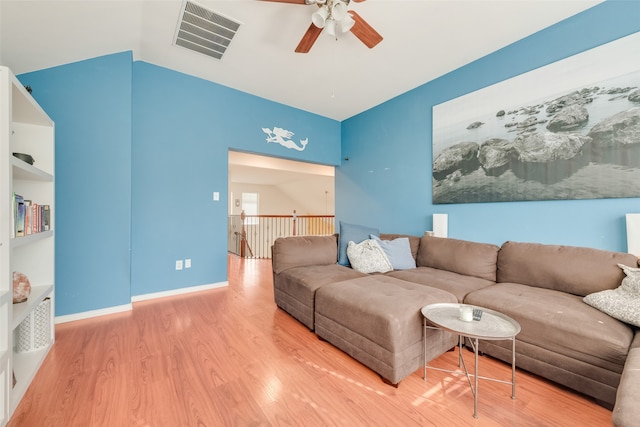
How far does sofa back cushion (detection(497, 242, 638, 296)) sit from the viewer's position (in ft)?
Result: 5.73

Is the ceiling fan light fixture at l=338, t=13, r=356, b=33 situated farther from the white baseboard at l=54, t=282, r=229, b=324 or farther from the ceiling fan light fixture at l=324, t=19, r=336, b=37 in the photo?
the white baseboard at l=54, t=282, r=229, b=324

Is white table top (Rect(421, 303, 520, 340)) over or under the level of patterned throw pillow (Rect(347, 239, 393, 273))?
under

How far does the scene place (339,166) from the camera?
4.77 metres

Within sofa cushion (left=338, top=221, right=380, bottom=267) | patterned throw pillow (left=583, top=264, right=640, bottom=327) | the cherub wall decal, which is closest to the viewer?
patterned throw pillow (left=583, top=264, right=640, bottom=327)

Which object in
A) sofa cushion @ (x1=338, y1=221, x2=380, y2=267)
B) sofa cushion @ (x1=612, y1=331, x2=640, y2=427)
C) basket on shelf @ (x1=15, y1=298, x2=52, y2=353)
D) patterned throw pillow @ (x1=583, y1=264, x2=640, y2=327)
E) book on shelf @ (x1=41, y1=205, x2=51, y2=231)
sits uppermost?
book on shelf @ (x1=41, y1=205, x2=51, y2=231)

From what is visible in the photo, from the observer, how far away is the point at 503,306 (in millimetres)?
1684

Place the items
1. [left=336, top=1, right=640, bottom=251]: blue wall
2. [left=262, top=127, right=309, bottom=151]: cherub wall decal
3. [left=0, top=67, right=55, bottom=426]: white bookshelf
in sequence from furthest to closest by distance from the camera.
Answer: [left=262, top=127, right=309, bottom=151]: cherub wall decal
[left=336, top=1, right=640, bottom=251]: blue wall
[left=0, top=67, right=55, bottom=426]: white bookshelf

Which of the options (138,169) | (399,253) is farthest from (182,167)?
(399,253)

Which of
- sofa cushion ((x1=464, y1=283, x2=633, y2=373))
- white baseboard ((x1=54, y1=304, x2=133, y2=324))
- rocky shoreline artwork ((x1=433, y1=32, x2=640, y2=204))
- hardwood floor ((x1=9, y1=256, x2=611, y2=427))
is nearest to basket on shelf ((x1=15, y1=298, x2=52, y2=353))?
hardwood floor ((x1=9, y1=256, x2=611, y2=427))

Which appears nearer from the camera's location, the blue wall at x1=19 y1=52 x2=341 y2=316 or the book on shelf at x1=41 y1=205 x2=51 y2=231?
the book on shelf at x1=41 y1=205 x2=51 y2=231

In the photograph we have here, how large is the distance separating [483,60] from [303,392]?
11.7ft

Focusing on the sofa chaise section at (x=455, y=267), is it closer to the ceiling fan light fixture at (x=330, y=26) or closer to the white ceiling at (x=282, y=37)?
the white ceiling at (x=282, y=37)

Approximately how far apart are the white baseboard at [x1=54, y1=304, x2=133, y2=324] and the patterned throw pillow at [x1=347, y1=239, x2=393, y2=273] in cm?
236

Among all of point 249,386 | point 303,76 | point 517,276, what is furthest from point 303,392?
point 303,76
